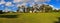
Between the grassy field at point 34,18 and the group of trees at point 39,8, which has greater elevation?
the group of trees at point 39,8

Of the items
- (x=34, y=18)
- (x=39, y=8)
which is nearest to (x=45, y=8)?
(x=39, y=8)

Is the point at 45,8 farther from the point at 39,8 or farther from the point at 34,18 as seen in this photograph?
the point at 34,18

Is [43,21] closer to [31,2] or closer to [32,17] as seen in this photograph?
[32,17]

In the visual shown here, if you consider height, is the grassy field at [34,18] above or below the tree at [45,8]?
below

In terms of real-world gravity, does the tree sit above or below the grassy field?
above

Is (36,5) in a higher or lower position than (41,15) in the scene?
higher

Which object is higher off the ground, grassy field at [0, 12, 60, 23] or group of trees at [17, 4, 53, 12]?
group of trees at [17, 4, 53, 12]

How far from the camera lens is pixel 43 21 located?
8.01ft

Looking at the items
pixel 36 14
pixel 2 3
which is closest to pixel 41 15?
pixel 36 14

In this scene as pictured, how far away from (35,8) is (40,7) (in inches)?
3.7

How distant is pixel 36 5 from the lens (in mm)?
2500

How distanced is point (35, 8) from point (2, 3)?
63 centimetres

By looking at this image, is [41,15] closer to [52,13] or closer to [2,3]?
[52,13]

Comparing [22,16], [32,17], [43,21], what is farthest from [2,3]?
[43,21]
